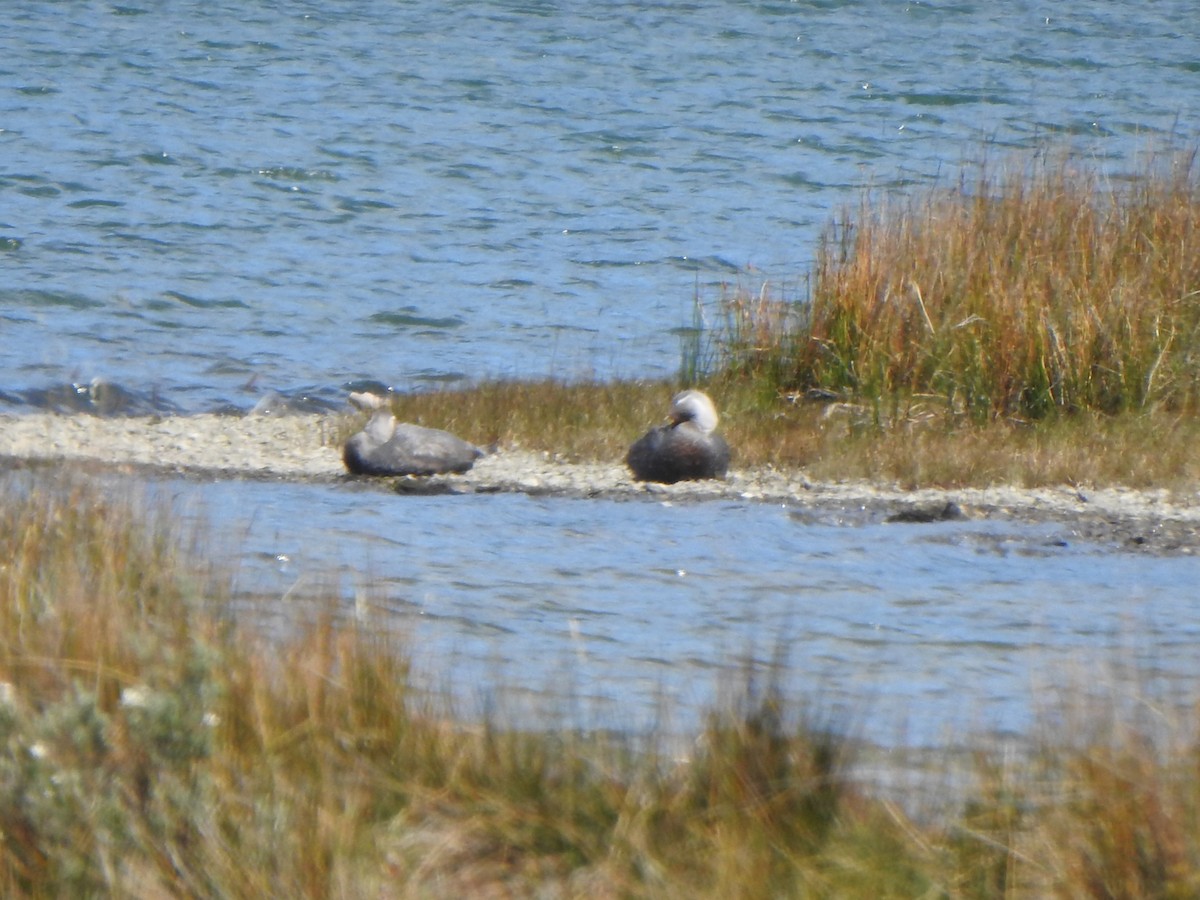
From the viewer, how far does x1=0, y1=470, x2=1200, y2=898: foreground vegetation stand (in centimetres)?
338

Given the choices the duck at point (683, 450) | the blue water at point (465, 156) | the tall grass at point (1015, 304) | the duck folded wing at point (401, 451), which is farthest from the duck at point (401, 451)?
the blue water at point (465, 156)

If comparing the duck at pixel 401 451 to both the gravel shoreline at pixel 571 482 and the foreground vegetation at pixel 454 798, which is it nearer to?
the gravel shoreline at pixel 571 482

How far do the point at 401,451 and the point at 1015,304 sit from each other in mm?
3378

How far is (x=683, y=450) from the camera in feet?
29.4

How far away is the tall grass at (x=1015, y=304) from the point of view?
9859mm

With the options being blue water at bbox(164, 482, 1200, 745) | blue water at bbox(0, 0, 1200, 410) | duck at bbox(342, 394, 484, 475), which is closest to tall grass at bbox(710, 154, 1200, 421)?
blue water at bbox(0, 0, 1200, 410)

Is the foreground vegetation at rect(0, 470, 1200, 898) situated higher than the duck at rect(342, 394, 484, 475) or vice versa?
the foreground vegetation at rect(0, 470, 1200, 898)

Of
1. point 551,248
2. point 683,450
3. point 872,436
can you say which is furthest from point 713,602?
point 551,248

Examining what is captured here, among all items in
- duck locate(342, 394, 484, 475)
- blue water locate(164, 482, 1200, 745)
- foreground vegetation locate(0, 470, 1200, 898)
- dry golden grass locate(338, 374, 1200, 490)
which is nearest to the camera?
foreground vegetation locate(0, 470, 1200, 898)

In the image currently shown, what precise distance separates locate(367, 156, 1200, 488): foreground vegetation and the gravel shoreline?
12.0 inches

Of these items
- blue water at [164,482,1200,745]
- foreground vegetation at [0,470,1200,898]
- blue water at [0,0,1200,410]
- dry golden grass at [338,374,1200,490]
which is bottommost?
blue water at [0,0,1200,410]

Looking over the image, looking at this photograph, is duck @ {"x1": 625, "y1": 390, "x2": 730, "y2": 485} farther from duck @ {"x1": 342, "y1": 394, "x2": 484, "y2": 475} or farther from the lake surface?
duck @ {"x1": 342, "y1": 394, "x2": 484, "y2": 475}

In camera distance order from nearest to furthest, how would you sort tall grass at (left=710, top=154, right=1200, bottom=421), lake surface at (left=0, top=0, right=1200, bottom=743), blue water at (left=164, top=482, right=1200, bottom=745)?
blue water at (left=164, top=482, right=1200, bottom=745) < lake surface at (left=0, top=0, right=1200, bottom=743) < tall grass at (left=710, top=154, right=1200, bottom=421)

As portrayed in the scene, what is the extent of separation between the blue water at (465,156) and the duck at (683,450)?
103 inches
